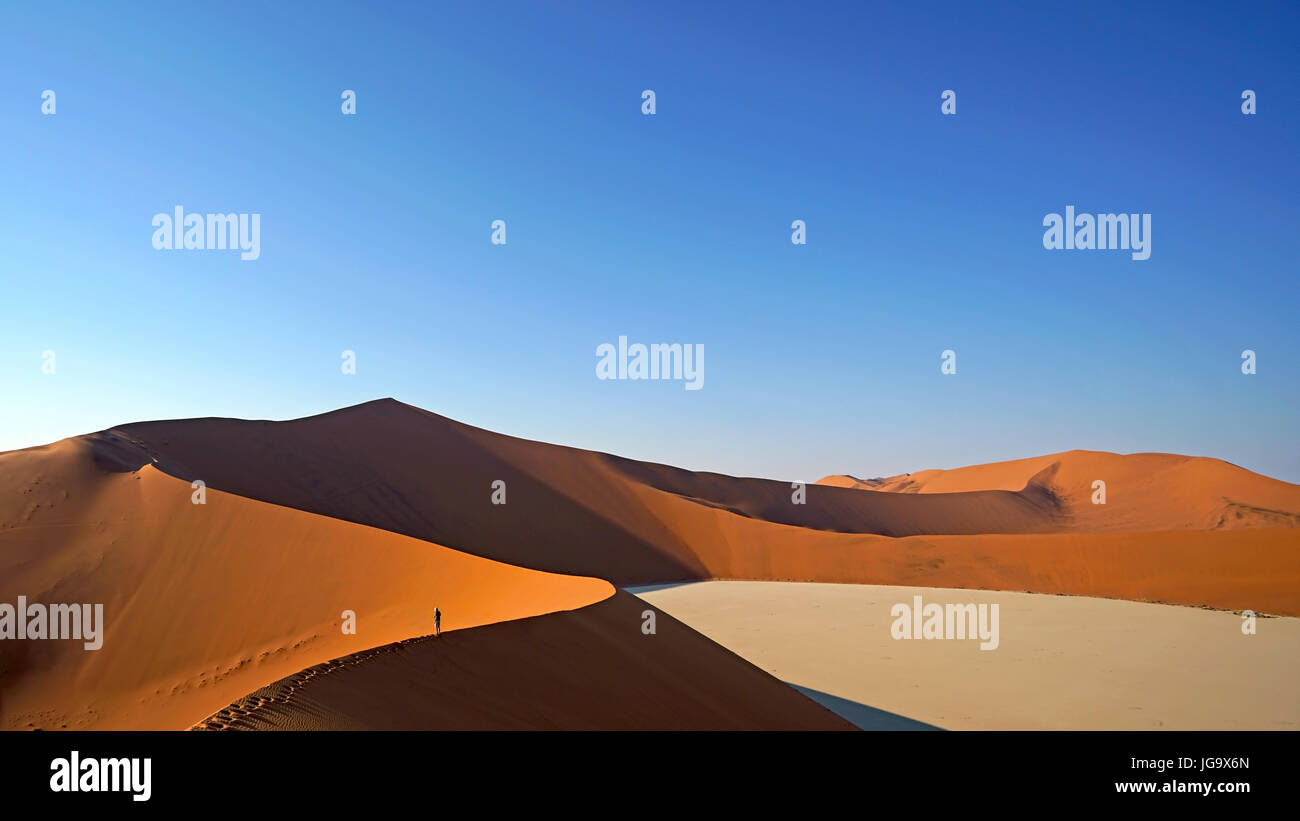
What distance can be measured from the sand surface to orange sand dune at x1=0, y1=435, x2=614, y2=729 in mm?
6968

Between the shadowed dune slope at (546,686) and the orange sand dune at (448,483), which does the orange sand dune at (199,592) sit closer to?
the shadowed dune slope at (546,686)

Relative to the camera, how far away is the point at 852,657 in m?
20.9

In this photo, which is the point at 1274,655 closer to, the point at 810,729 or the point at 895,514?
the point at 810,729

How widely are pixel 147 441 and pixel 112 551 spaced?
49.5 ft

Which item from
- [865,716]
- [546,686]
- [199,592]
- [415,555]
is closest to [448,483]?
[199,592]

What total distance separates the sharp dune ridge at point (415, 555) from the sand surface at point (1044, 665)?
4.07 meters

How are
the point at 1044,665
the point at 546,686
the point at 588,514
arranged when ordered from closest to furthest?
the point at 546,686 → the point at 1044,665 → the point at 588,514

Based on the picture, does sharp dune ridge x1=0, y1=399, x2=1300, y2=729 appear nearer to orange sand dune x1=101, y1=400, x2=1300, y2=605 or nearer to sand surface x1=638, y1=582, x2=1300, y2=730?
orange sand dune x1=101, y1=400, x2=1300, y2=605

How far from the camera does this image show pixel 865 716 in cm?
1512

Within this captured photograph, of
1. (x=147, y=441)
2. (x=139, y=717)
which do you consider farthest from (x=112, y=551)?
(x=147, y=441)

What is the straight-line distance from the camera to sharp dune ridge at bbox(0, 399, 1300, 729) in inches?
526

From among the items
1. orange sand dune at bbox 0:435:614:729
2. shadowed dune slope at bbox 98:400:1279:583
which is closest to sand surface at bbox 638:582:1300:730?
orange sand dune at bbox 0:435:614:729

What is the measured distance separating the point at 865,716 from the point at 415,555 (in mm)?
10725

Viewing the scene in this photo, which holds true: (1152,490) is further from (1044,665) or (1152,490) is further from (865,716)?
(865,716)
